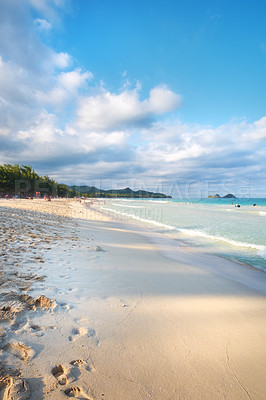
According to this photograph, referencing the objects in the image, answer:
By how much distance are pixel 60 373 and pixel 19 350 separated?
50 centimetres

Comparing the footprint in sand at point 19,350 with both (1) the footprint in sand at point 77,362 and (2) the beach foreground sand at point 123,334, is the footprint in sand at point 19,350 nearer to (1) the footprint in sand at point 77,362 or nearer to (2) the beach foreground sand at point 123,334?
(2) the beach foreground sand at point 123,334

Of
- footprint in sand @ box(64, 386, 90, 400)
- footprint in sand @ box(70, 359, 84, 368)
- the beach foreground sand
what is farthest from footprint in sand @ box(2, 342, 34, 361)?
footprint in sand @ box(64, 386, 90, 400)

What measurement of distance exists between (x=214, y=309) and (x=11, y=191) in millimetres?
69427

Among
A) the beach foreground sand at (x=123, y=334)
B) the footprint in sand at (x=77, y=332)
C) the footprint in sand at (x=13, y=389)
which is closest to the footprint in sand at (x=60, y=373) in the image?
the beach foreground sand at (x=123, y=334)

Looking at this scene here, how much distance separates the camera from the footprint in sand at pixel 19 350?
6.05ft

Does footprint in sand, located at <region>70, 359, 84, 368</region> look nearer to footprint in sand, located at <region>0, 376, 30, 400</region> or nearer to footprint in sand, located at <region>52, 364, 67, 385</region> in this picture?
footprint in sand, located at <region>52, 364, 67, 385</region>

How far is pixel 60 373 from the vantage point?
178 cm

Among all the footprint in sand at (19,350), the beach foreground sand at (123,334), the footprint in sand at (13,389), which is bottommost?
the beach foreground sand at (123,334)

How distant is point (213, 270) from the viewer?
593cm

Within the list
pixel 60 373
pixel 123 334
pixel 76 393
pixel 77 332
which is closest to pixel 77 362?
pixel 60 373

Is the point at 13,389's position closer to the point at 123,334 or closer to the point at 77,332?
the point at 77,332

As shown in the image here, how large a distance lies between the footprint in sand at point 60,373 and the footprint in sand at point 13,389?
268mm

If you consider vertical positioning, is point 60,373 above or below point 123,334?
above

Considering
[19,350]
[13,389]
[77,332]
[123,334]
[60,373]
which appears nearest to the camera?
[13,389]
